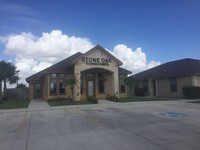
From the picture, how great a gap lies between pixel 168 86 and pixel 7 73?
25.3m

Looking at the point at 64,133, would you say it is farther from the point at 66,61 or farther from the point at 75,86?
the point at 66,61

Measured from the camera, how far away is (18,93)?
37.7 m

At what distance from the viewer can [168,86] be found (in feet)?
97.5

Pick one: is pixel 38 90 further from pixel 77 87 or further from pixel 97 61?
pixel 97 61

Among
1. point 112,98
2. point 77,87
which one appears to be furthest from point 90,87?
point 112,98

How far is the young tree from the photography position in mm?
34300

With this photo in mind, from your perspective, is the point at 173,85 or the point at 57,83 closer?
the point at 57,83

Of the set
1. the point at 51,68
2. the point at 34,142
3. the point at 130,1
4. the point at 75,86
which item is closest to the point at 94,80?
the point at 75,86

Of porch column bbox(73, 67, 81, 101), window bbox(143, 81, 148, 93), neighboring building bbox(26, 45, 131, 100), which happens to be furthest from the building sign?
window bbox(143, 81, 148, 93)

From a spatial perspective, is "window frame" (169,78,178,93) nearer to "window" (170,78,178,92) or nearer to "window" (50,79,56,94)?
"window" (170,78,178,92)

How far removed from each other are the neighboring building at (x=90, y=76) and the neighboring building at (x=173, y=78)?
5.49 meters

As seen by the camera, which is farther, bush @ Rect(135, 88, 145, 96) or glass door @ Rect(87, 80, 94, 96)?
bush @ Rect(135, 88, 145, 96)

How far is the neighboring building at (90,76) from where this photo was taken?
2471cm

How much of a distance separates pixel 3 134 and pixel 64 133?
95.7 inches
